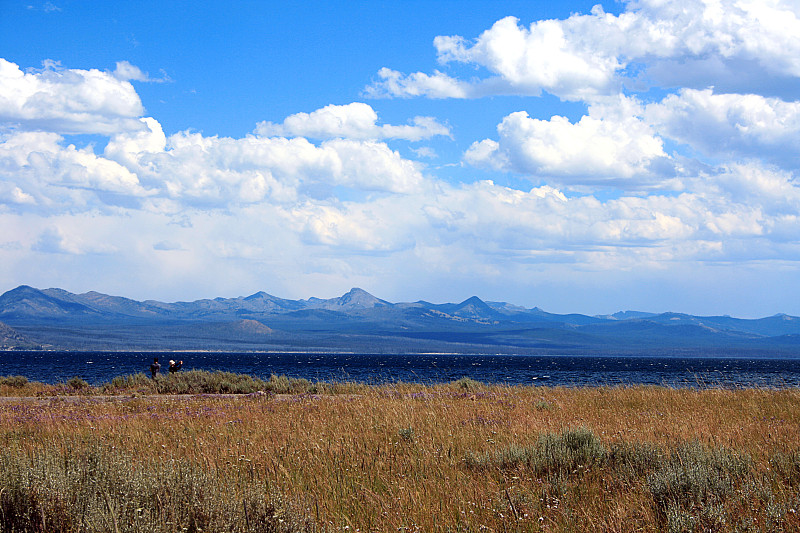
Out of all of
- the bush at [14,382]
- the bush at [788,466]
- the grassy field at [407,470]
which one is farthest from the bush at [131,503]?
the bush at [14,382]

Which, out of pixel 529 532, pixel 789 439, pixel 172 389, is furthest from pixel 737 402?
pixel 172 389

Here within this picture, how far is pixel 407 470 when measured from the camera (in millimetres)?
7844

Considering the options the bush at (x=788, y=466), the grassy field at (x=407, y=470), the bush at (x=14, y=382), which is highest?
the bush at (x=788, y=466)

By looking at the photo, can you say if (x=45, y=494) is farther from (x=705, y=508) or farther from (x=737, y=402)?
(x=737, y=402)

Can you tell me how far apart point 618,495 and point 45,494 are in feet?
18.4

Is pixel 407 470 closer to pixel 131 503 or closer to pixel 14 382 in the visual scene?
pixel 131 503

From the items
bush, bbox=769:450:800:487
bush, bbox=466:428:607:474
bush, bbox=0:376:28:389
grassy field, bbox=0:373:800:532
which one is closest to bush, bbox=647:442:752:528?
grassy field, bbox=0:373:800:532

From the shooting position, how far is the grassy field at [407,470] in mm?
5562

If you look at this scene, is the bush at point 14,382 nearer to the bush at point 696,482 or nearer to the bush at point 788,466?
the bush at point 696,482

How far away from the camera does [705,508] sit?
5.62 metres

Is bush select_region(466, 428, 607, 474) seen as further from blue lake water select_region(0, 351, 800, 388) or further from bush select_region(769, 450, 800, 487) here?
blue lake water select_region(0, 351, 800, 388)

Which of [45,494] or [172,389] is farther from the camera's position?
[172,389]

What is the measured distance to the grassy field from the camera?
556 cm

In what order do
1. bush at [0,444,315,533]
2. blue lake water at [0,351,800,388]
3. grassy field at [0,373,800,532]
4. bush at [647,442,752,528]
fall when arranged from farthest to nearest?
blue lake water at [0,351,800,388] → bush at [647,442,752,528] → grassy field at [0,373,800,532] → bush at [0,444,315,533]
